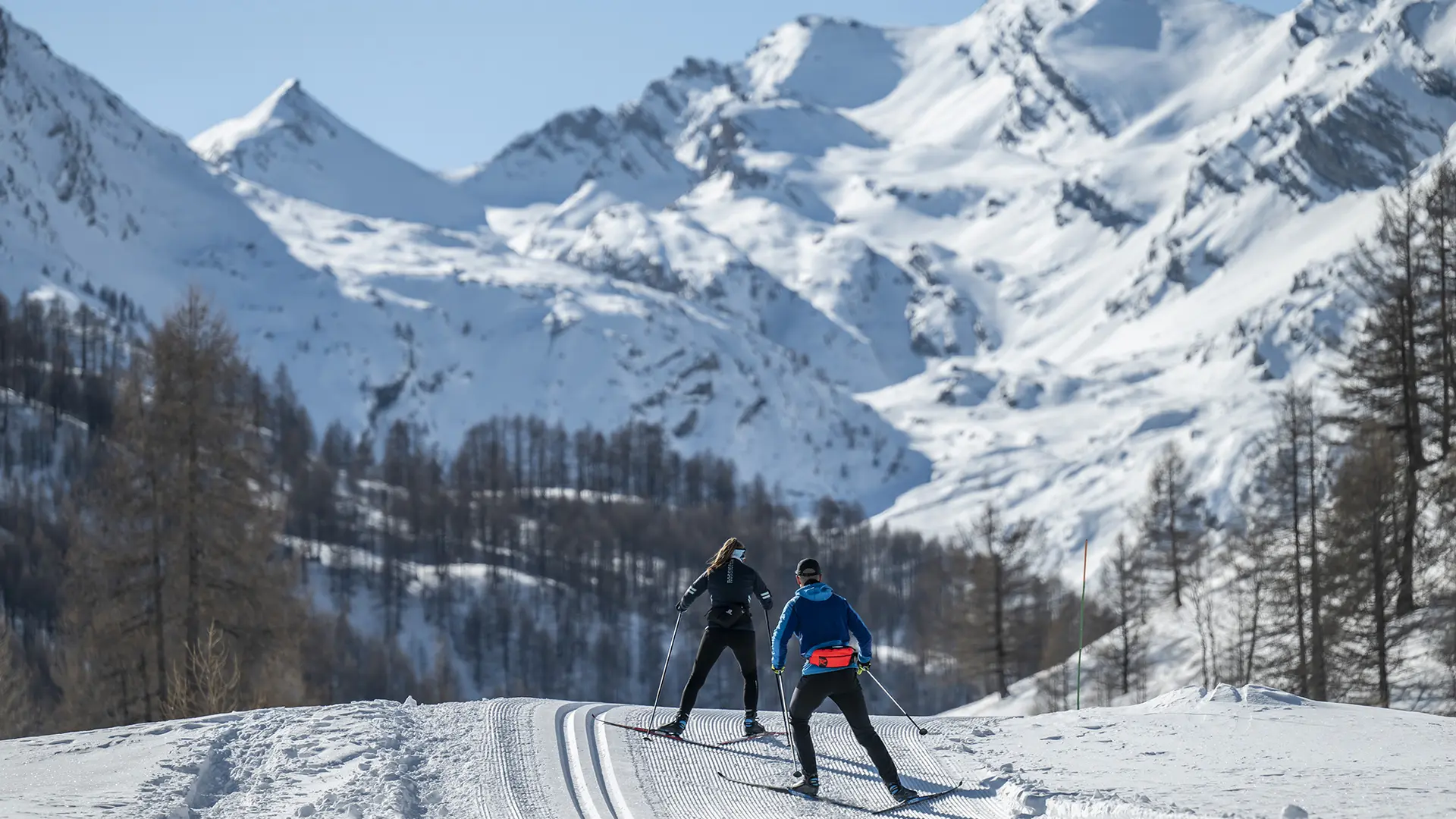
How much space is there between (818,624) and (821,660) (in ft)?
1.08

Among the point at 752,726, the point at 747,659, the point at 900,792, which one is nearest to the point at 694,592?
the point at 747,659

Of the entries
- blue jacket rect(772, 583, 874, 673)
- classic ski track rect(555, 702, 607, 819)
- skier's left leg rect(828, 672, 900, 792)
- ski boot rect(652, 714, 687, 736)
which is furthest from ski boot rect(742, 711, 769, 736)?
skier's left leg rect(828, 672, 900, 792)

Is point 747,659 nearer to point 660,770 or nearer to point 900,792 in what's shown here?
point 660,770

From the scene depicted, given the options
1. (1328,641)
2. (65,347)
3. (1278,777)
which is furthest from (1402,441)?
(65,347)

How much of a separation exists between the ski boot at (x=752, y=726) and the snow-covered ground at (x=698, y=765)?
196mm

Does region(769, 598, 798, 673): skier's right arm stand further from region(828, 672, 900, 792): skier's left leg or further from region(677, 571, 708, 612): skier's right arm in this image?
region(677, 571, 708, 612): skier's right arm

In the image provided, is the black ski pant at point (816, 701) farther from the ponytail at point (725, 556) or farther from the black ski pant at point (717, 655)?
the ponytail at point (725, 556)

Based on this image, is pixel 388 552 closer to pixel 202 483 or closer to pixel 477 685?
pixel 477 685

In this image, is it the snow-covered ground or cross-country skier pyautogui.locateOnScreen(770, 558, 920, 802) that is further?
cross-country skier pyautogui.locateOnScreen(770, 558, 920, 802)

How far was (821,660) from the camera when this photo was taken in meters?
12.6

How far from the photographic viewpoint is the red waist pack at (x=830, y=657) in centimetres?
1261

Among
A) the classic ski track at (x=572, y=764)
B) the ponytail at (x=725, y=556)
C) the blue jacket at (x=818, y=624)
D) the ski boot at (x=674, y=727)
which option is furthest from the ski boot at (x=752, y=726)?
the blue jacket at (x=818, y=624)

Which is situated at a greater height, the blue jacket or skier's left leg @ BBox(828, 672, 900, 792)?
the blue jacket

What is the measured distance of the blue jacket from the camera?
12656 mm
